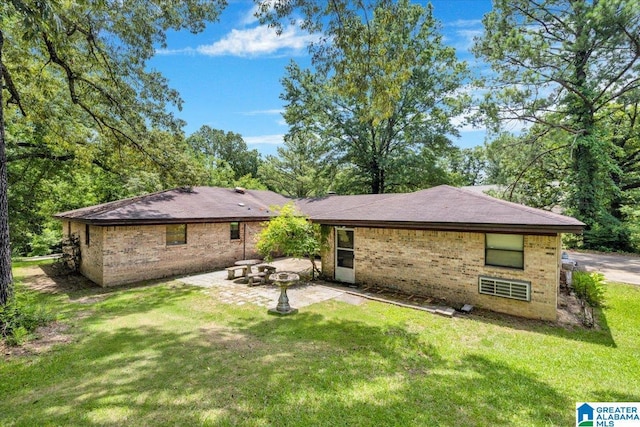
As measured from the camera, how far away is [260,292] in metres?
9.46

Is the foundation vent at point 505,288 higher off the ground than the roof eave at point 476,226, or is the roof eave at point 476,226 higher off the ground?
the roof eave at point 476,226

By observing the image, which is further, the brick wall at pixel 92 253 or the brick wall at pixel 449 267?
the brick wall at pixel 92 253

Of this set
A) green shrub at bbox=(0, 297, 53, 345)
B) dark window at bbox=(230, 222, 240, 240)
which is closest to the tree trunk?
green shrub at bbox=(0, 297, 53, 345)

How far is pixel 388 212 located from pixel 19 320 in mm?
9430

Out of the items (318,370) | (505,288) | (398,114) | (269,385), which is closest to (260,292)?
(318,370)

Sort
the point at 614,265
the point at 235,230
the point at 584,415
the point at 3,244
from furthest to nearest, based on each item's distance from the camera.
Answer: the point at 235,230 < the point at 614,265 < the point at 3,244 < the point at 584,415

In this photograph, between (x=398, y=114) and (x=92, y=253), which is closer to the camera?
(x=92, y=253)

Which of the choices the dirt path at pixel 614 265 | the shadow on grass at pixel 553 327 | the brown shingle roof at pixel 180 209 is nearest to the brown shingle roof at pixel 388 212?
the brown shingle roof at pixel 180 209

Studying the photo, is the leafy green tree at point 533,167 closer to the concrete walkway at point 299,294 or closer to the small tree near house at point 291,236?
the small tree near house at point 291,236

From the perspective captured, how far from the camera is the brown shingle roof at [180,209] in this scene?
10.6 m

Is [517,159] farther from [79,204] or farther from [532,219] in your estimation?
[79,204]

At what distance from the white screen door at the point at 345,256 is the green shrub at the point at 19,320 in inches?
316

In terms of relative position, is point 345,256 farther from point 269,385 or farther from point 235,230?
point 269,385

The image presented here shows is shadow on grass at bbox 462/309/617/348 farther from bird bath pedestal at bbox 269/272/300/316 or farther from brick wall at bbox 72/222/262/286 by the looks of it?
brick wall at bbox 72/222/262/286
